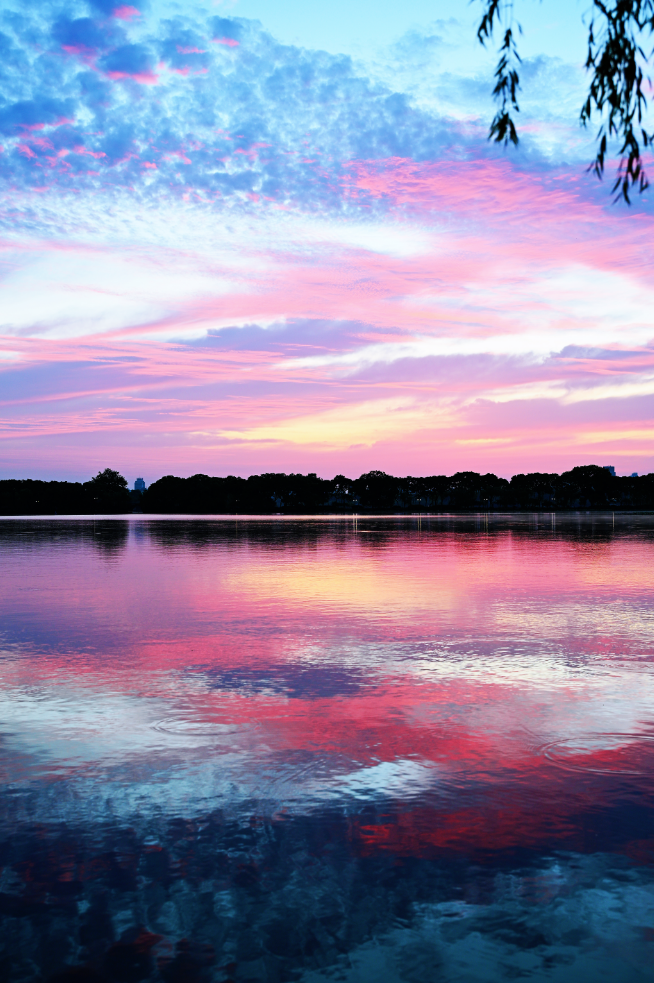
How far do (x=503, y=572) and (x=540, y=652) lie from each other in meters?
14.4

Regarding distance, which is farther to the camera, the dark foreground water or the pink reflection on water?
the pink reflection on water

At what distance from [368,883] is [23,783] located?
3605 mm

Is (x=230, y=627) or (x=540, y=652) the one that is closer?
(x=540, y=652)

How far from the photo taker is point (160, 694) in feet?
34.8

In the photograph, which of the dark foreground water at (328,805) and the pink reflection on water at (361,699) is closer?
the dark foreground water at (328,805)

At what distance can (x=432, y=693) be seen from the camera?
418 inches

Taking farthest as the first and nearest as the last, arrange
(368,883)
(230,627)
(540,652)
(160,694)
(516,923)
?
(230,627) < (540,652) < (160,694) < (368,883) < (516,923)

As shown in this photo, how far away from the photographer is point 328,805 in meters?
6.82

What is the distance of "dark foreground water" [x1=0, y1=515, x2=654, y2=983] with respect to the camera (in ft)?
16.0

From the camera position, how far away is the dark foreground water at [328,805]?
4.89 metres

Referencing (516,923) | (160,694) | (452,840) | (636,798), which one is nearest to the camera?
(516,923)

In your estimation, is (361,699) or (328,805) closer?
(328,805)

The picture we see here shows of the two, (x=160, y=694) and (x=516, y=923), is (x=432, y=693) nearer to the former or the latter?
(x=160, y=694)

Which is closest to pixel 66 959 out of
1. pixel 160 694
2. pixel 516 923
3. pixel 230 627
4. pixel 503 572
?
pixel 516 923
